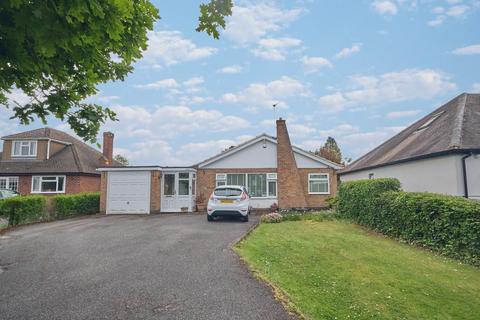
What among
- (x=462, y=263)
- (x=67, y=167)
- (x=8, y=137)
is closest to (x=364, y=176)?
(x=462, y=263)

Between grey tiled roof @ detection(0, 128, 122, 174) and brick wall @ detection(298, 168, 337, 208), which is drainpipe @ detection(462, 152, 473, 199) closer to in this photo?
brick wall @ detection(298, 168, 337, 208)

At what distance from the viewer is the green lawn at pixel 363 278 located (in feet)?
15.8

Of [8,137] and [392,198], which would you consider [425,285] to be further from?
[8,137]

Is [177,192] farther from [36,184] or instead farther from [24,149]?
[24,149]

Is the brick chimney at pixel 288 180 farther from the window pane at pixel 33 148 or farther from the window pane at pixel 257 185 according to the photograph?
the window pane at pixel 33 148

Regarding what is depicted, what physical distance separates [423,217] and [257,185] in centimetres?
1255

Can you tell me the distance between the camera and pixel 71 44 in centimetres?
380

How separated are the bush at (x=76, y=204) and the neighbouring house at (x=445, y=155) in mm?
18893

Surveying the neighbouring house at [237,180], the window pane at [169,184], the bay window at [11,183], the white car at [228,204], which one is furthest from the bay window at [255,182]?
the bay window at [11,183]

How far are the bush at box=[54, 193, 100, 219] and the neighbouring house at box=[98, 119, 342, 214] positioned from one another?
0.85m

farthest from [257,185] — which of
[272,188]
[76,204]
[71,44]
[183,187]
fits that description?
[71,44]

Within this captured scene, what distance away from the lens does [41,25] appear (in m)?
3.12

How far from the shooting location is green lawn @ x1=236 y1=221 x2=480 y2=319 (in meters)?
4.82

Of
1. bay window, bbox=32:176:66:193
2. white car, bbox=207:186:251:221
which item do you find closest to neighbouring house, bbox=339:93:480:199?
white car, bbox=207:186:251:221
